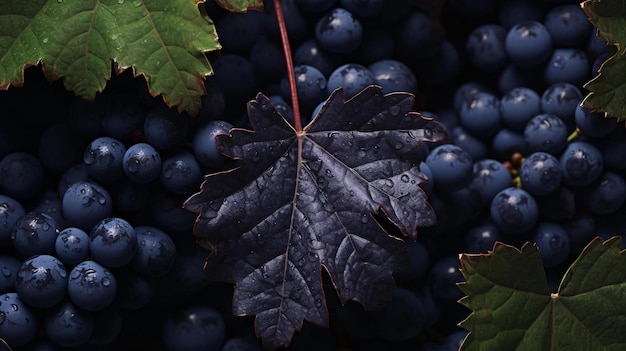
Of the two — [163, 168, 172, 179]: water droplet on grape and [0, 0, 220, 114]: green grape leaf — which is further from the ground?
[0, 0, 220, 114]: green grape leaf

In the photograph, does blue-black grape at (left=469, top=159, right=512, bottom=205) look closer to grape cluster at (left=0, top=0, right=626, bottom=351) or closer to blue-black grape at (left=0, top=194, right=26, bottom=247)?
grape cluster at (left=0, top=0, right=626, bottom=351)

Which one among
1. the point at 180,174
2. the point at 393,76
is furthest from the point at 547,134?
the point at 180,174

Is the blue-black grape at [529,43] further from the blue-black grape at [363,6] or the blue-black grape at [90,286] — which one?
the blue-black grape at [90,286]

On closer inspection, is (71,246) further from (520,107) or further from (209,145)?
(520,107)

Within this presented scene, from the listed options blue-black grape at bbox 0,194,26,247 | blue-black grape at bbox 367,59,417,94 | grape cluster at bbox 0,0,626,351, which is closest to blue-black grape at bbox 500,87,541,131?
→ grape cluster at bbox 0,0,626,351

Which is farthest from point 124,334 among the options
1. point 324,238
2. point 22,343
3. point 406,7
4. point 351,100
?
point 406,7

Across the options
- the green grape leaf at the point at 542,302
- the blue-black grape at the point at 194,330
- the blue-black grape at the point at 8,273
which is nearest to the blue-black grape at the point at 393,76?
the green grape leaf at the point at 542,302

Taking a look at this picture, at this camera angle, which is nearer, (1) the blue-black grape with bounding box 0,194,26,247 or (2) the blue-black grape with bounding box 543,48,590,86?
(1) the blue-black grape with bounding box 0,194,26,247
